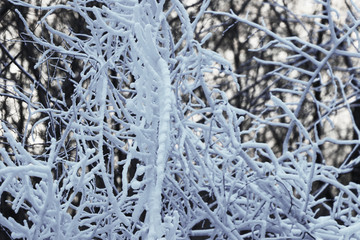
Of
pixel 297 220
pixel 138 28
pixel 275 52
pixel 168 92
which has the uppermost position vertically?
pixel 275 52

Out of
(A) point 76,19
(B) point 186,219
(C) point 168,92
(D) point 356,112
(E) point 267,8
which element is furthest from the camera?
(E) point 267,8

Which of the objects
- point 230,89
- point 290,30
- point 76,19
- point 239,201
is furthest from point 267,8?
point 239,201

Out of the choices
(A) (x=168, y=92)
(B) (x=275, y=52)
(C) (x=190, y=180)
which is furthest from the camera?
(B) (x=275, y=52)

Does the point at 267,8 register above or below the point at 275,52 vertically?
above

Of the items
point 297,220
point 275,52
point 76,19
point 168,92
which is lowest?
point 297,220

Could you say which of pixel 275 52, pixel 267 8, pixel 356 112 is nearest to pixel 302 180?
pixel 356 112

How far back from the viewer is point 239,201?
2420 millimetres

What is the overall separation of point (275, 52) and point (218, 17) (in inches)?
56.7

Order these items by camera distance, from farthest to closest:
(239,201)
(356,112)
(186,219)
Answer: (356,112), (239,201), (186,219)

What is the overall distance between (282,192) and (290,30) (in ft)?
27.8

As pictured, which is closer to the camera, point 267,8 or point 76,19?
point 76,19

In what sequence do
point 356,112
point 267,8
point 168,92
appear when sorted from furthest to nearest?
point 267,8 < point 356,112 < point 168,92

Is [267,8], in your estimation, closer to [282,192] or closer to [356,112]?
[356,112]

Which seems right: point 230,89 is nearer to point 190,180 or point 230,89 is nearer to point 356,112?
point 356,112
